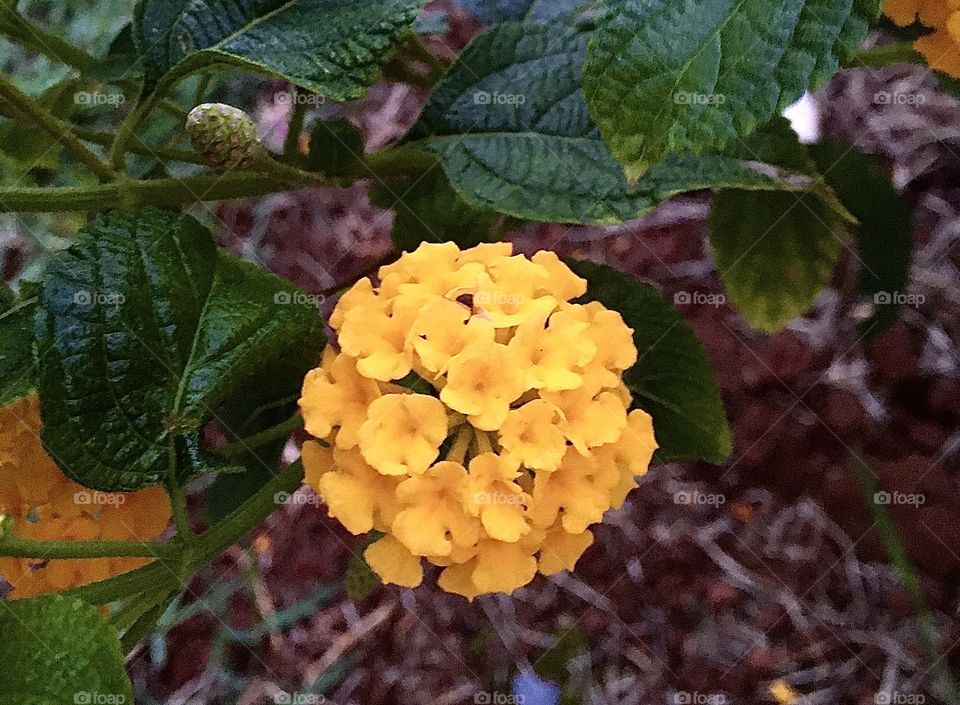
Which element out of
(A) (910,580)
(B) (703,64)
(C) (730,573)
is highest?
(B) (703,64)

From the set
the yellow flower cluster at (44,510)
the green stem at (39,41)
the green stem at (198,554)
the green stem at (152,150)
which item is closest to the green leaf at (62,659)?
the green stem at (198,554)

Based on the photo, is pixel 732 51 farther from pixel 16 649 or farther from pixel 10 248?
pixel 10 248

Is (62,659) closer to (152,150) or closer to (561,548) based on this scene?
(561,548)

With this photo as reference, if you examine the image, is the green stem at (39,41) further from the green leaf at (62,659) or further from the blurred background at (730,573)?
the green leaf at (62,659)

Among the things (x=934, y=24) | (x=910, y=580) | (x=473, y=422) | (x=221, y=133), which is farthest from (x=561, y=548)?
(x=910, y=580)

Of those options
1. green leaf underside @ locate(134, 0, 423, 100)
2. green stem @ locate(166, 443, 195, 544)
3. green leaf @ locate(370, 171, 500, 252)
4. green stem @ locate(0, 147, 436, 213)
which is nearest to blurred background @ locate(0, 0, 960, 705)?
green leaf @ locate(370, 171, 500, 252)

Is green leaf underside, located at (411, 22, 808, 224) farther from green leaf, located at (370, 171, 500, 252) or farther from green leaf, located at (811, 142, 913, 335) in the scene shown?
green leaf, located at (811, 142, 913, 335)

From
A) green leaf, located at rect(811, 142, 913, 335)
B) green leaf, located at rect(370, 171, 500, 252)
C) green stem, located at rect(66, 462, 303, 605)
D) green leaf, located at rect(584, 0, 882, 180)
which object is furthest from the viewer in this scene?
green leaf, located at rect(811, 142, 913, 335)
